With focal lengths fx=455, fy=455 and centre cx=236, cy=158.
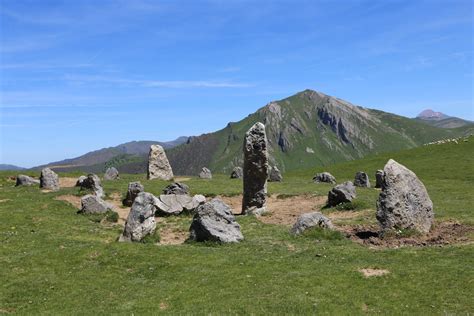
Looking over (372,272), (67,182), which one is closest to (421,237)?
(372,272)

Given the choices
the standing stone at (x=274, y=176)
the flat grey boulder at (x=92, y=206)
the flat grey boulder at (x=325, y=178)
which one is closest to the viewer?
the flat grey boulder at (x=92, y=206)

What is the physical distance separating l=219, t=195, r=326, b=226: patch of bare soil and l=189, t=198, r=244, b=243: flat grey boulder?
7308 mm

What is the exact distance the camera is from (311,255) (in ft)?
85.5

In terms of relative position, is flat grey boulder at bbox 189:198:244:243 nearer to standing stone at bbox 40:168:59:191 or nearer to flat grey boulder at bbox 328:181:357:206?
flat grey boulder at bbox 328:181:357:206

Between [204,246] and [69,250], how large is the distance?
8.14 meters

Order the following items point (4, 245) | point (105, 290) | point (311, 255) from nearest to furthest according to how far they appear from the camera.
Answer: point (105, 290)
point (311, 255)
point (4, 245)

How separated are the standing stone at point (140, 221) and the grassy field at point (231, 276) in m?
2.62

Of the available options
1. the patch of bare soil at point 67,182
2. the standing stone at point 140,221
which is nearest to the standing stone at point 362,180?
the standing stone at point 140,221

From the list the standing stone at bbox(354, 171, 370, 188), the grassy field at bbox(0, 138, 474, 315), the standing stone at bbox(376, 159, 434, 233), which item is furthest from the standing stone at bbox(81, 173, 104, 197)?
the standing stone at bbox(376, 159, 434, 233)

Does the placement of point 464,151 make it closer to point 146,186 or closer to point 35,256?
point 146,186

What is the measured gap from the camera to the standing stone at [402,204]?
30.0 metres

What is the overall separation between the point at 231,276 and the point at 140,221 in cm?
1050

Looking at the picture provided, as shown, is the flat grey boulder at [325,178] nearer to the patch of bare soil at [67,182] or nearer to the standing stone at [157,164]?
the standing stone at [157,164]

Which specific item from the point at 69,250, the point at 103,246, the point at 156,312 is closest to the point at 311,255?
the point at 156,312
